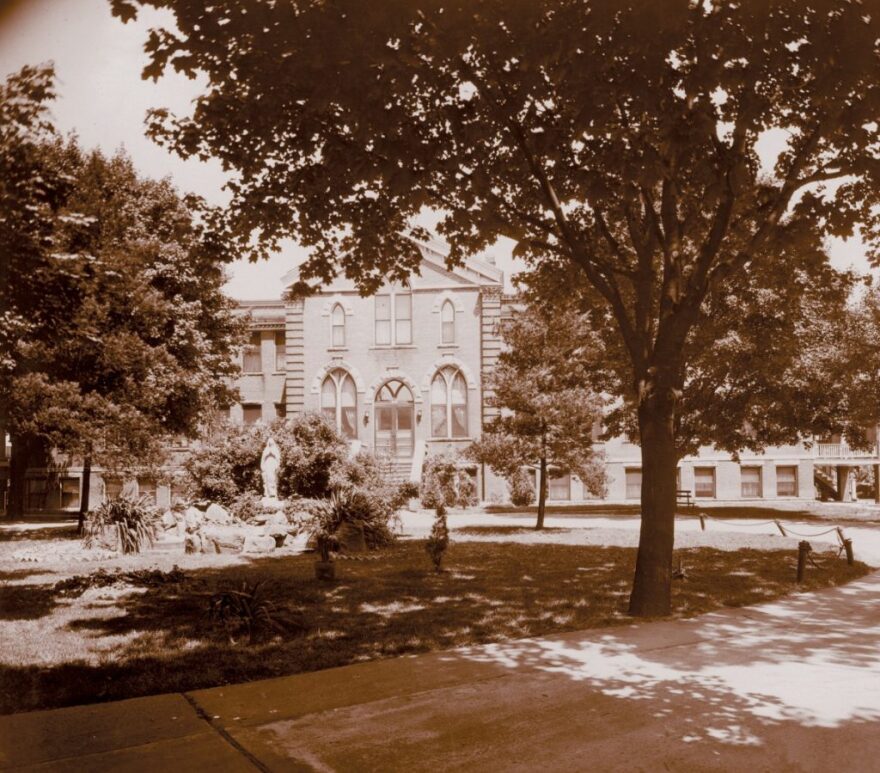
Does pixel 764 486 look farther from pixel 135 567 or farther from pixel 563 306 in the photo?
pixel 135 567

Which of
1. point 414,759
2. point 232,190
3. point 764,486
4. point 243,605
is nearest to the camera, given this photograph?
point 414,759

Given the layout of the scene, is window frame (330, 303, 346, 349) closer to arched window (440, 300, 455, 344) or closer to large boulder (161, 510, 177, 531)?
arched window (440, 300, 455, 344)

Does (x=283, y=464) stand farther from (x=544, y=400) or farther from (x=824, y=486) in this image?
(x=824, y=486)

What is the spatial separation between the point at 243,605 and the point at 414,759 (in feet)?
14.9

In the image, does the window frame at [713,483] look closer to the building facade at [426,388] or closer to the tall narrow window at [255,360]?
the building facade at [426,388]

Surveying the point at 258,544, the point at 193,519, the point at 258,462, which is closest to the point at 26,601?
the point at 258,544

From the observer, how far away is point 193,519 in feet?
63.4

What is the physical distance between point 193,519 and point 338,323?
2003 centimetres

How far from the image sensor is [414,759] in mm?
5180

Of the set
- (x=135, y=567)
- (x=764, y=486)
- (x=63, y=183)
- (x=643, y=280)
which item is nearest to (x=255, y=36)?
(x=63, y=183)

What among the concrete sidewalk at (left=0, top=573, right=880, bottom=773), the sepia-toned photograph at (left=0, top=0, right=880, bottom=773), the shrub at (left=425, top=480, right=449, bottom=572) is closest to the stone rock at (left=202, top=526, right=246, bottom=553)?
the sepia-toned photograph at (left=0, top=0, right=880, bottom=773)

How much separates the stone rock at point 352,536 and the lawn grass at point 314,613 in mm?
1252

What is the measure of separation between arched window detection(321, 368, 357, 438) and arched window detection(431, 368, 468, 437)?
397 centimetres

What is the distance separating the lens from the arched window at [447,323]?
A: 123 feet
